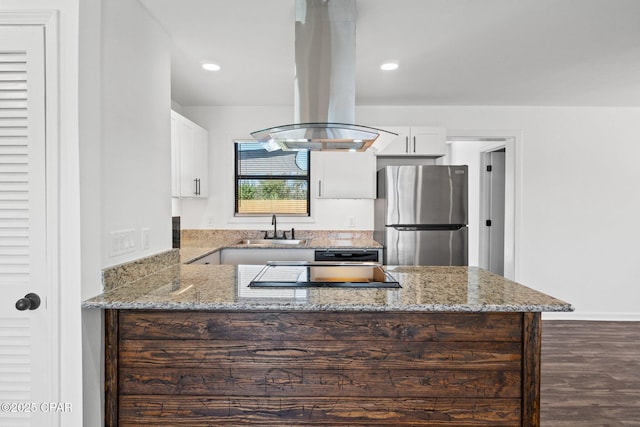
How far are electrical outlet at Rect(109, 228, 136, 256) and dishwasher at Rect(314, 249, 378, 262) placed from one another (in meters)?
2.00

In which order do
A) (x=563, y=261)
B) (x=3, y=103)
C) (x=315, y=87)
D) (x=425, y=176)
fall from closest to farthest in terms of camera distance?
(x=3, y=103), (x=315, y=87), (x=425, y=176), (x=563, y=261)

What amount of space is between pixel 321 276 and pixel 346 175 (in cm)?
202

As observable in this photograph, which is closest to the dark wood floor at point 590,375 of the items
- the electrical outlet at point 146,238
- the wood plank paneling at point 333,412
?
the wood plank paneling at point 333,412

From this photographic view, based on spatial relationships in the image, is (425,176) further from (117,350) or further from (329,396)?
(117,350)

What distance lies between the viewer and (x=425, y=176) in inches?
146

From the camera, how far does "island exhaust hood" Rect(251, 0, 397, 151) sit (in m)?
2.02

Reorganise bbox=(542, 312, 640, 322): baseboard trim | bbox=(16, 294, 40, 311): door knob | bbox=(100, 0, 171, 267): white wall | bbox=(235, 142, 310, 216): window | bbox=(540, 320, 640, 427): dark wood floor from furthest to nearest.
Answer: bbox=(235, 142, 310, 216): window → bbox=(542, 312, 640, 322): baseboard trim → bbox=(540, 320, 640, 427): dark wood floor → bbox=(100, 0, 171, 267): white wall → bbox=(16, 294, 40, 311): door knob

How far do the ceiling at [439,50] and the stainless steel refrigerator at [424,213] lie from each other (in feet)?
2.87

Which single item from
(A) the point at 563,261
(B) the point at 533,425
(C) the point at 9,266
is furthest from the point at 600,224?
(C) the point at 9,266

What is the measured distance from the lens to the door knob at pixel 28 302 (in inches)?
57.2

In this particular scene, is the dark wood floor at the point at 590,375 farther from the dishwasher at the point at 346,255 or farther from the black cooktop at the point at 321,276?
the dishwasher at the point at 346,255

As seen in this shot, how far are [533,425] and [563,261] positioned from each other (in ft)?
11.3

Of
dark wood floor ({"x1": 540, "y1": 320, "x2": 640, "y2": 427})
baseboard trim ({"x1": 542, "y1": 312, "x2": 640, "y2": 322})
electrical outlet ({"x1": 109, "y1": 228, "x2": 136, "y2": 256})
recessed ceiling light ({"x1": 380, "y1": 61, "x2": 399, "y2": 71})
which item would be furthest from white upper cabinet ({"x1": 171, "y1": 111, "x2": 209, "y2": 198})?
baseboard trim ({"x1": 542, "y1": 312, "x2": 640, "y2": 322})

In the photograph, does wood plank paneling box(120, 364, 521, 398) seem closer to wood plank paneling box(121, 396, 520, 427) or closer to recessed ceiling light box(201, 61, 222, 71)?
wood plank paneling box(121, 396, 520, 427)
